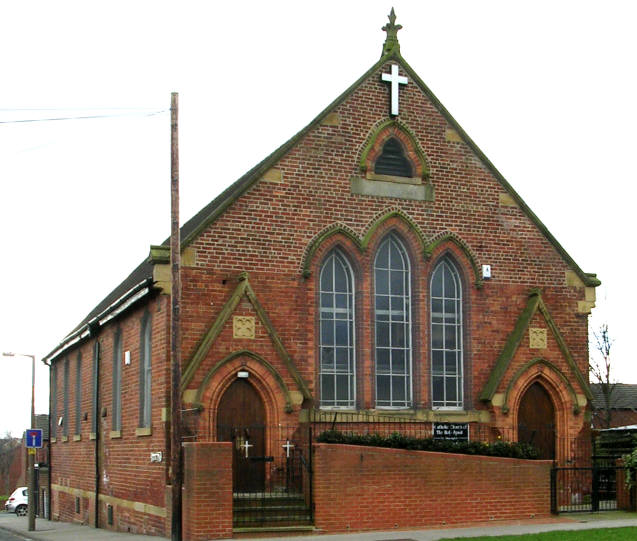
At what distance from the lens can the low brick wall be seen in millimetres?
19672

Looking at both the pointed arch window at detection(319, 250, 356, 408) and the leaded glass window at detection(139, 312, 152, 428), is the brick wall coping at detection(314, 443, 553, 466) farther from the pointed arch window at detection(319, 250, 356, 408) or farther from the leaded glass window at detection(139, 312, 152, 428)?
the leaded glass window at detection(139, 312, 152, 428)

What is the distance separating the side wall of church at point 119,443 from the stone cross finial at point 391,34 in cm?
793

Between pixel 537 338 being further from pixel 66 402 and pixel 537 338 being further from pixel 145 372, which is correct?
pixel 66 402

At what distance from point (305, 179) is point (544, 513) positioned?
8.54 meters

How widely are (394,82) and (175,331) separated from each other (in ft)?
28.1

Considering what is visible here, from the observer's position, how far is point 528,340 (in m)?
24.2

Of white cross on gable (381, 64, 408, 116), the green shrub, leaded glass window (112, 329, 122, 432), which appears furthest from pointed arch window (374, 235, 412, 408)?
leaded glass window (112, 329, 122, 432)

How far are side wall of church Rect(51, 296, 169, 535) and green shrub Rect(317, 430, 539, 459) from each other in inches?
142

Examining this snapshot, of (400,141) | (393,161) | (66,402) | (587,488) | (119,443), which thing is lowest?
(587,488)

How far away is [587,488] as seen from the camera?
80.0 ft

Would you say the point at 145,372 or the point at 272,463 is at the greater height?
the point at 145,372

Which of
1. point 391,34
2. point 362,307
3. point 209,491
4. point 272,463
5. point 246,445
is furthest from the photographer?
point 391,34

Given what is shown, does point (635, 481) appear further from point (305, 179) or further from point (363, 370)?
point (305, 179)

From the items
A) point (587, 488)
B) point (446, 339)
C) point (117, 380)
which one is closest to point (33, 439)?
point (117, 380)
